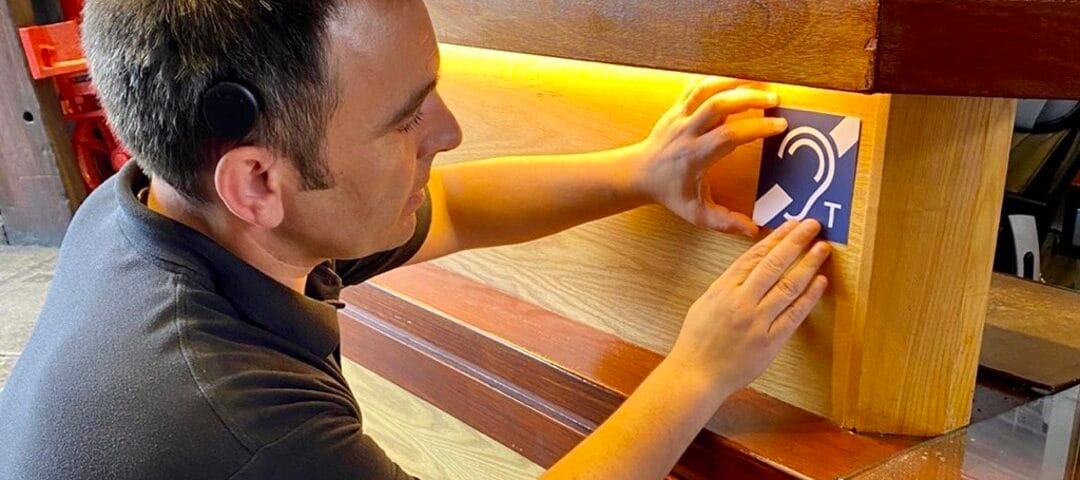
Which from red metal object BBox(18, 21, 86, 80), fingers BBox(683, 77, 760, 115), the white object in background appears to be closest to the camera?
fingers BBox(683, 77, 760, 115)

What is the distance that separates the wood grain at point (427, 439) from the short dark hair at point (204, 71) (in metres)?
0.55

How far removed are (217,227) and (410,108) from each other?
0.21 metres

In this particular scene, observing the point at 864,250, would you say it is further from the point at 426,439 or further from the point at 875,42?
the point at 426,439

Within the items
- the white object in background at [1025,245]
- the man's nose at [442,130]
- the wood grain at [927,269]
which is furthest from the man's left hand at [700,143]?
the white object in background at [1025,245]

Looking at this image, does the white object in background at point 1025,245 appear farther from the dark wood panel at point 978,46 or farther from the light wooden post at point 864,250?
the dark wood panel at point 978,46

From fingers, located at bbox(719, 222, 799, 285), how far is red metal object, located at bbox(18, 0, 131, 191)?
291 centimetres

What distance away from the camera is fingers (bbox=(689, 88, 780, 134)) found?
0.92 m

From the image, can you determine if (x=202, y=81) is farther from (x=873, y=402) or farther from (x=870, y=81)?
(x=873, y=402)

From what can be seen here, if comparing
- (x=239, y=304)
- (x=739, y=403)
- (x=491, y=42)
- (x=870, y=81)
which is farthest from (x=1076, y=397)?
(x=239, y=304)

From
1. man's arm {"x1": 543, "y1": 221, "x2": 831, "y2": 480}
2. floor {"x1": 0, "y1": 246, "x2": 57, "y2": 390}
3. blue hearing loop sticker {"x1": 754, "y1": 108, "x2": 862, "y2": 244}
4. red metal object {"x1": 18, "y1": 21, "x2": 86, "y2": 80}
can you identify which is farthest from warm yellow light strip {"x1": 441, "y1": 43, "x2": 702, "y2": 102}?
red metal object {"x1": 18, "y1": 21, "x2": 86, "y2": 80}

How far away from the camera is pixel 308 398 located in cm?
77

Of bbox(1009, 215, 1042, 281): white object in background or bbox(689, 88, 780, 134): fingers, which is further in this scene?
bbox(1009, 215, 1042, 281): white object in background

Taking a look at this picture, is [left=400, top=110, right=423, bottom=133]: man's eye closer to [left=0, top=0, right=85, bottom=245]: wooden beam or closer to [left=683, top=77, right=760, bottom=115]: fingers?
[left=683, top=77, right=760, bottom=115]: fingers

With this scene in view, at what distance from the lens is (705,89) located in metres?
0.96
